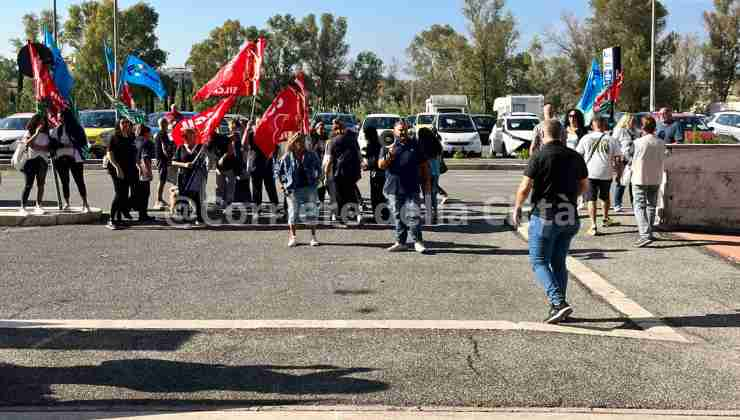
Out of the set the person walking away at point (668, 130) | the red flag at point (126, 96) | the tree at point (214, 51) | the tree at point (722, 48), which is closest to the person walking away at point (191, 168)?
the red flag at point (126, 96)

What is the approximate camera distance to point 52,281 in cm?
977

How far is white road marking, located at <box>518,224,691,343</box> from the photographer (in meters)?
7.46

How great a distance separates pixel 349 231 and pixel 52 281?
5.20m

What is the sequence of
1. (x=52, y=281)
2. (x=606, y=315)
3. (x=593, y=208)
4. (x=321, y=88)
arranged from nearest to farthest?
(x=606, y=315)
(x=52, y=281)
(x=593, y=208)
(x=321, y=88)

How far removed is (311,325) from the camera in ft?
25.0

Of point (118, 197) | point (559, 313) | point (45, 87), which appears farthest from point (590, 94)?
point (559, 313)

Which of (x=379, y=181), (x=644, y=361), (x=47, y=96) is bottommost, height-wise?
(x=644, y=361)

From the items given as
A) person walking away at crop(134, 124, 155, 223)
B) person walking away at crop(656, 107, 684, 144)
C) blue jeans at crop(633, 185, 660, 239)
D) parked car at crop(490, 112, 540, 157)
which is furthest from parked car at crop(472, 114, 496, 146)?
blue jeans at crop(633, 185, 660, 239)

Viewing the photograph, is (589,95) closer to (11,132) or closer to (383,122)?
(383,122)

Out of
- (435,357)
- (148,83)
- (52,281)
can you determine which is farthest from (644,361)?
(148,83)

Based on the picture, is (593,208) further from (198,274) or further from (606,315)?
Answer: (198,274)

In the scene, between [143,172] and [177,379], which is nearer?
[177,379]

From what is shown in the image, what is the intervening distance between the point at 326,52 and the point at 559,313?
189 ft

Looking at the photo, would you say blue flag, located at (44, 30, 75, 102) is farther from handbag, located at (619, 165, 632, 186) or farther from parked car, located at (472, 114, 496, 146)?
parked car, located at (472, 114, 496, 146)
